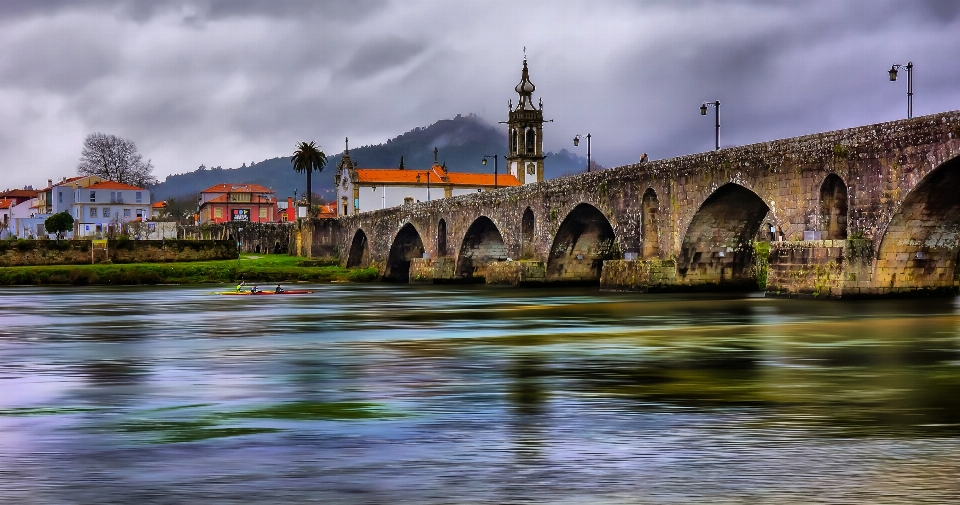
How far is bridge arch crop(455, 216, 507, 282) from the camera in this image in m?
74.1

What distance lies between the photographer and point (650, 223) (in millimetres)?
51531

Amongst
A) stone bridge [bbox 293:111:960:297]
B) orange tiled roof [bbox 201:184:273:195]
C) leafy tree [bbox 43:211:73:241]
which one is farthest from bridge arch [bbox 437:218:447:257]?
orange tiled roof [bbox 201:184:273:195]

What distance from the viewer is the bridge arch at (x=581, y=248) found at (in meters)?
60.4

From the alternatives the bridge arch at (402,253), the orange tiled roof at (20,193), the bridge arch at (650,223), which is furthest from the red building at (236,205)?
the bridge arch at (650,223)

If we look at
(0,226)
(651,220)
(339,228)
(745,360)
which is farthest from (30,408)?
(0,226)

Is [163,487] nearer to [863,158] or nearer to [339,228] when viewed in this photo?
[863,158]

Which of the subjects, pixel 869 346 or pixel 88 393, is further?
pixel 869 346

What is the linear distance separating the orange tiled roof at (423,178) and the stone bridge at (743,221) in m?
58.7

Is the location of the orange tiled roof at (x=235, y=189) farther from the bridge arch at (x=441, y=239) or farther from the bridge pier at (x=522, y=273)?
the bridge pier at (x=522, y=273)

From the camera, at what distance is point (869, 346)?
2373cm

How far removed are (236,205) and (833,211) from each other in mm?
139944

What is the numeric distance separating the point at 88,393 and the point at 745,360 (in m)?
11.1

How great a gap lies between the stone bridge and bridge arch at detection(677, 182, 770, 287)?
0.06 metres

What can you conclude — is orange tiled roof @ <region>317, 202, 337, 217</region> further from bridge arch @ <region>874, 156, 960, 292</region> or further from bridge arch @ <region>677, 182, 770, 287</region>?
bridge arch @ <region>874, 156, 960, 292</region>
